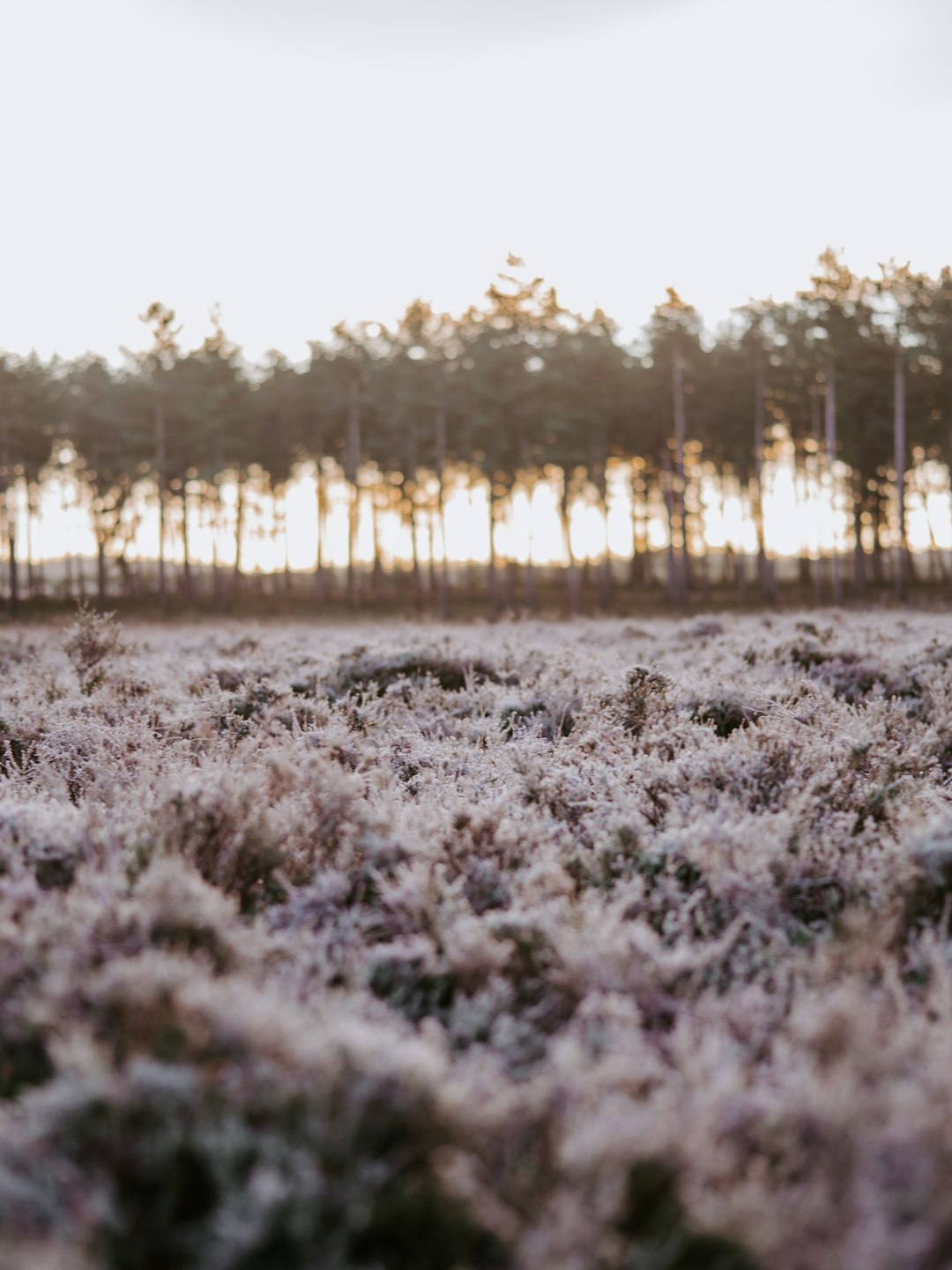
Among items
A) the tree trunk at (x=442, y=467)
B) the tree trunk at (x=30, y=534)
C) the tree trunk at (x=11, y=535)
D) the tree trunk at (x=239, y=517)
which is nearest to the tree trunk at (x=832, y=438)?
the tree trunk at (x=442, y=467)

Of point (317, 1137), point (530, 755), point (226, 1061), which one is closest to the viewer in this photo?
point (317, 1137)

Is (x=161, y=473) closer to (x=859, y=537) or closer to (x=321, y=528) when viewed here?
(x=321, y=528)

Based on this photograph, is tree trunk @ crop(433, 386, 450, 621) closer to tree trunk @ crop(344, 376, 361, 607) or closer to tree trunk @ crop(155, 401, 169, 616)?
tree trunk @ crop(344, 376, 361, 607)

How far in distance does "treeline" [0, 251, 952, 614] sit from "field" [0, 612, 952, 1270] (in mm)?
34043

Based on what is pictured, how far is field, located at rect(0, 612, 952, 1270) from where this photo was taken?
81.4 inches

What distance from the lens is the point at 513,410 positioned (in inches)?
1612

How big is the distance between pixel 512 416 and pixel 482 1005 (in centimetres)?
3994

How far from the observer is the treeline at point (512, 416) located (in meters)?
Result: 38.7

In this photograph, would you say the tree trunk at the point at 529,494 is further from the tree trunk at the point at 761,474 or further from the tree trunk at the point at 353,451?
the tree trunk at the point at 761,474

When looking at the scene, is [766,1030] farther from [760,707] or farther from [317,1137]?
[760,707]

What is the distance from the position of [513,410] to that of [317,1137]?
4062 cm

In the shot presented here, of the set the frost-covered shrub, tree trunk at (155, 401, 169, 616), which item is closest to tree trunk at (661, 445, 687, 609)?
tree trunk at (155, 401, 169, 616)

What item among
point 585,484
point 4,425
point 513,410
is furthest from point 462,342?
point 4,425

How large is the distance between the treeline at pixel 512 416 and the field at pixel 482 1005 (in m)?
34.0
